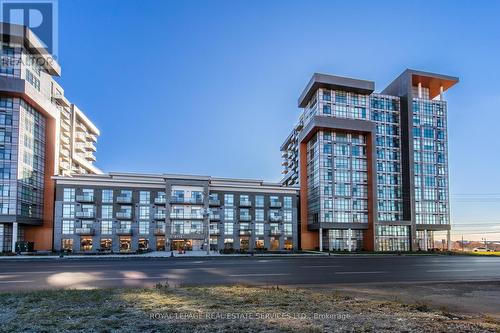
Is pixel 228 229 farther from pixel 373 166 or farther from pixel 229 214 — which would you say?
pixel 373 166

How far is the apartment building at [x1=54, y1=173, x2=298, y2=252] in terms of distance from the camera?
235 feet

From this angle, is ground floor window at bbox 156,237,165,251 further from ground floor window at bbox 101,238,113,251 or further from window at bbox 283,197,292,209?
window at bbox 283,197,292,209

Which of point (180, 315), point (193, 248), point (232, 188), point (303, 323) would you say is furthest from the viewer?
point (232, 188)

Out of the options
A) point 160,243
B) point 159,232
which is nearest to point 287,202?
point 159,232

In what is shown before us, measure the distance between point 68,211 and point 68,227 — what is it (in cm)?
302

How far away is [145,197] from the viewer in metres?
75.7

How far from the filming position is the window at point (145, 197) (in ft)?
247

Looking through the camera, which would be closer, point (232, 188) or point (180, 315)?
point (180, 315)

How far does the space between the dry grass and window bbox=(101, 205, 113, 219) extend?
6385 cm

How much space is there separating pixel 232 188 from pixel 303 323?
72977 millimetres

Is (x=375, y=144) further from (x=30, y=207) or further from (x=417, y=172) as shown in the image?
(x=30, y=207)

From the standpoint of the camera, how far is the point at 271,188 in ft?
275

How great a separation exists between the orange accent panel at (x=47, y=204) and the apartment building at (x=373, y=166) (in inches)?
2051

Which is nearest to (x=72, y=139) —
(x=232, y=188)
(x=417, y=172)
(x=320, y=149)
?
(x=232, y=188)
